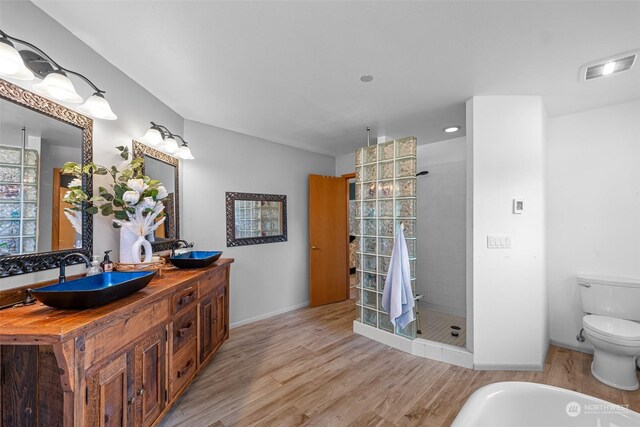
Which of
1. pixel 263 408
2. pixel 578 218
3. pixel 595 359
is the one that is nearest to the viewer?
pixel 263 408

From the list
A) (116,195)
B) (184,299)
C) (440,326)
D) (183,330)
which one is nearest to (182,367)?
(183,330)

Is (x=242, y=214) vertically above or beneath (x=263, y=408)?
above

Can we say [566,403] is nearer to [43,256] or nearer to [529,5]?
[529,5]

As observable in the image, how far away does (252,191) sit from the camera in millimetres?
3299

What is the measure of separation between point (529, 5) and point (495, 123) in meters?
1.12

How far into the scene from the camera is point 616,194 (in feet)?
7.55

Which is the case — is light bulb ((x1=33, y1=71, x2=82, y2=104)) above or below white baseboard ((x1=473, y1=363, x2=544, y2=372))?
above

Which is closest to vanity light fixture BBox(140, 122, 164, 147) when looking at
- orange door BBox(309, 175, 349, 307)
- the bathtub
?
orange door BBox(309, 175, 349, 307)

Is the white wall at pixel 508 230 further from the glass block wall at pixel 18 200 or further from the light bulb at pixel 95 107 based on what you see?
the glass block wall at pixel 18 200

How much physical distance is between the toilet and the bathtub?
3.74ft

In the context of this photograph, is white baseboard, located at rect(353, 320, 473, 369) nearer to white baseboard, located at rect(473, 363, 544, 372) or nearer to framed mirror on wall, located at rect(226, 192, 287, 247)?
white baseboard, located at rect(473, 363, 544, 372)

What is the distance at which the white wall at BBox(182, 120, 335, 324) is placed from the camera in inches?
111

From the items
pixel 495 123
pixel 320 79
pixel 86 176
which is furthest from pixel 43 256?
pixel 495 123

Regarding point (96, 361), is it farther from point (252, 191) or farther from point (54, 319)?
point (252, 191)
